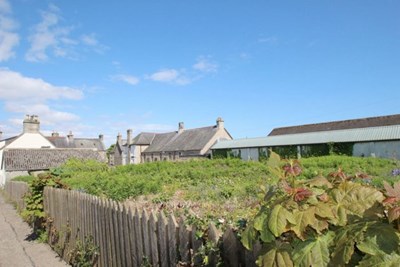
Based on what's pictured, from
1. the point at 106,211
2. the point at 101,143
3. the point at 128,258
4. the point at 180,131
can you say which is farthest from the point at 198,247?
the point at 101,143

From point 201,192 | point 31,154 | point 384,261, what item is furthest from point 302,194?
point 31,154

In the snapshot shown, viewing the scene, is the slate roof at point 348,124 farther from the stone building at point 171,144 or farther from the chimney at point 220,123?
the stone building at point 171,144

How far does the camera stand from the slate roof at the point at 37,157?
119ft

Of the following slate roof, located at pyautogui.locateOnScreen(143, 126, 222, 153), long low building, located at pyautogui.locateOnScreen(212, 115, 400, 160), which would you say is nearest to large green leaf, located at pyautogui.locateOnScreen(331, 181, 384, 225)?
long low building, located at pyautogui.locateOnScreen(212, 115, 400, 160)

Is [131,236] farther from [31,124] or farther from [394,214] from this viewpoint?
[31,124]

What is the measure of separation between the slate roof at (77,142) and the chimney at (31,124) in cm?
1498

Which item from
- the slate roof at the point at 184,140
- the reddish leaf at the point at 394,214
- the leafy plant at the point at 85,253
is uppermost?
the slate roof at the point at 184,140

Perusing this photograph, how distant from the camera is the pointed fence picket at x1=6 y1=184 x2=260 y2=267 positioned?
3.03 metres

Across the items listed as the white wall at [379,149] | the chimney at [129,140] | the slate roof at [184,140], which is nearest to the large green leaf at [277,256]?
the white wall at [379,149]

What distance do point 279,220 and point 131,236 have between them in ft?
10.7

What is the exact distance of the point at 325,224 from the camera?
1.79 metres

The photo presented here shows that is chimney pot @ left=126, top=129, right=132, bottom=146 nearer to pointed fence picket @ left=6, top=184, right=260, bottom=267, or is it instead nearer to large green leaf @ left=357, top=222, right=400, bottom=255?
pointed fence picket @ left=6, top=184, right=260, bottom=267

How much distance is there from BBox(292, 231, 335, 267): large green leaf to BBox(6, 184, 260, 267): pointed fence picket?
2.71ft


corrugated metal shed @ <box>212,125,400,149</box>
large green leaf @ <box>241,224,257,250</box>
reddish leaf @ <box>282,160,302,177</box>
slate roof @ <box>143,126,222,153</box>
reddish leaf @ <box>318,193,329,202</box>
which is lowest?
large green leaf @ <box>241,224,257,250</box>
